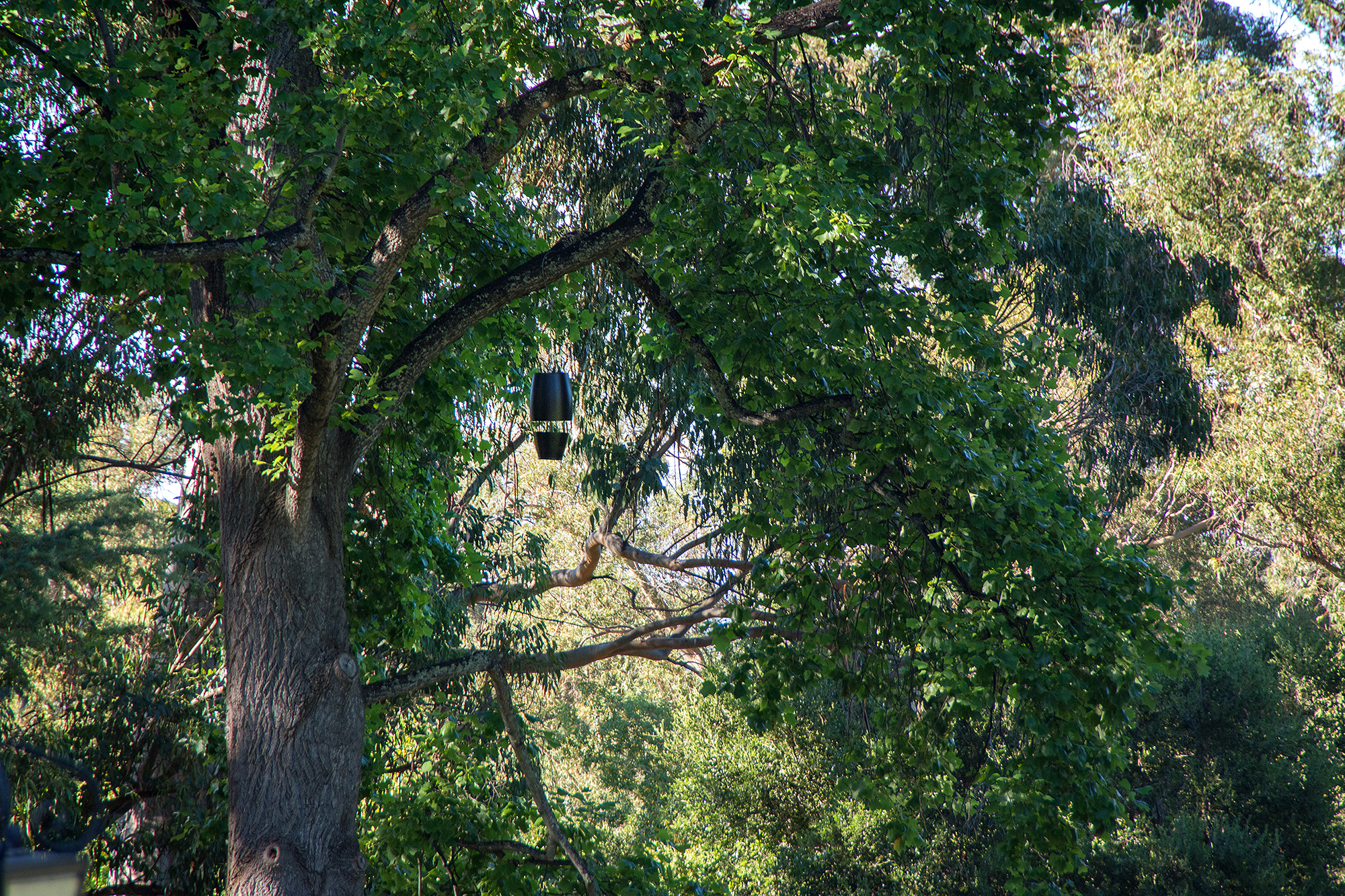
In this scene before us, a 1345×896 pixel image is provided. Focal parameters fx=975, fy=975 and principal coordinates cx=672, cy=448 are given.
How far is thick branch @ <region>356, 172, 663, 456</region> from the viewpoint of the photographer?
389 centimetres

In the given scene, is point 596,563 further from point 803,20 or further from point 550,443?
point 803,20

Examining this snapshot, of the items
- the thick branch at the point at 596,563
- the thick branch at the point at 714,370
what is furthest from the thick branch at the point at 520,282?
the thick branch at the point at 596,563

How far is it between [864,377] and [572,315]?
1558 mm

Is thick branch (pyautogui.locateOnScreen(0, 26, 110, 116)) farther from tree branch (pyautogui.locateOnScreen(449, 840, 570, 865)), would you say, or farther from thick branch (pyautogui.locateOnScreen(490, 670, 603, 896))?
tree branch (pyautogui.locateOnScreen(449, 840, 570, 865))

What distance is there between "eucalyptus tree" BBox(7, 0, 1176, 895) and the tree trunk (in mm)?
12

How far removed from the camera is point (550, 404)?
5457 millimetres

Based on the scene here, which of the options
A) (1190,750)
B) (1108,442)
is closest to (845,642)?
(1108,442)

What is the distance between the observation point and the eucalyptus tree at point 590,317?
127 inches

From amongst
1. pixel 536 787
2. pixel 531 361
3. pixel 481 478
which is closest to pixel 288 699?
pixel 536 787

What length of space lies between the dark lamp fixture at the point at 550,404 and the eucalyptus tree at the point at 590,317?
0.73 m

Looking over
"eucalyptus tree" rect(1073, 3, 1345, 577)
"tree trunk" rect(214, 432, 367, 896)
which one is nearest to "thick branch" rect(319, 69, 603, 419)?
"tree trunk" rect(214, 432, 367, 896)

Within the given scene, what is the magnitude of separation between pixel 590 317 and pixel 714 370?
2.45ft

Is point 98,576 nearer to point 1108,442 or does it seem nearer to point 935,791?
point 935,791

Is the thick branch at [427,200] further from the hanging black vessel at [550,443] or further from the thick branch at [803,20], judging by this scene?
the hanging black vessel at [550,443]
